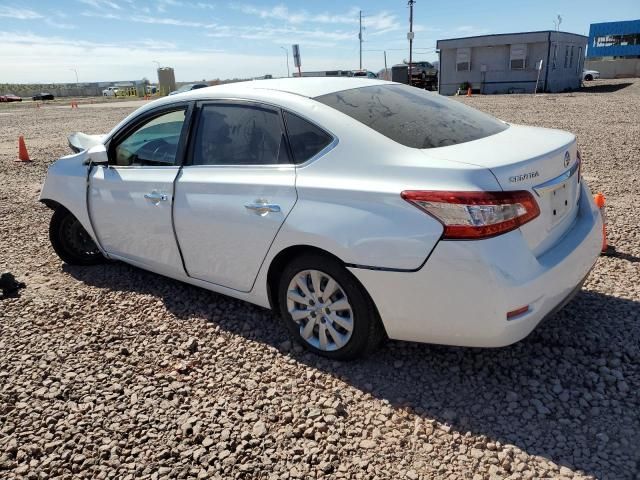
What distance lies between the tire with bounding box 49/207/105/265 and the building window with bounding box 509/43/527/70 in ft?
111

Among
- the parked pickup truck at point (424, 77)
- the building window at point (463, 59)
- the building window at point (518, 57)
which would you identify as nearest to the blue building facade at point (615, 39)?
the parked pickup truck at point (424, 77)

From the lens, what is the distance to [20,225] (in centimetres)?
658

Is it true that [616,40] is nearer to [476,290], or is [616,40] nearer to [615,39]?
[615,39]

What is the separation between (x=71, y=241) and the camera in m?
4.93

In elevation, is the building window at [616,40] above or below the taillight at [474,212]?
above

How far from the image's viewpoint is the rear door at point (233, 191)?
3135mm

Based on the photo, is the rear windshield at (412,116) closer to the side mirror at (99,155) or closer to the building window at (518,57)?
the side mirror at (99,155)

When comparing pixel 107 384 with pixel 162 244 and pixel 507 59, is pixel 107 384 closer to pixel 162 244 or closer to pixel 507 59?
pixel 162 244

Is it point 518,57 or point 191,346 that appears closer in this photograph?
point 191,346

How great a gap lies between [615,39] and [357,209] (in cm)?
7227

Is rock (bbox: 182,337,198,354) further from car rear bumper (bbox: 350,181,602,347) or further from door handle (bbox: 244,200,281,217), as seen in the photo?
car rear bumper (bbox: 350,181,602,347)

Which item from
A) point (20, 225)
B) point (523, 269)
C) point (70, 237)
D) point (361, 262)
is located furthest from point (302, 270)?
point (20, 225)

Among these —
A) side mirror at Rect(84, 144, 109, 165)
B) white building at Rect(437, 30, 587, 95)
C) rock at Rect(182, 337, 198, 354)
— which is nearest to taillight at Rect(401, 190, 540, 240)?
rock at Rect(182, 337, 198, 354)

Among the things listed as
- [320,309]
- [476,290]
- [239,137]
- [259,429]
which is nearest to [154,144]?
[239,137]
